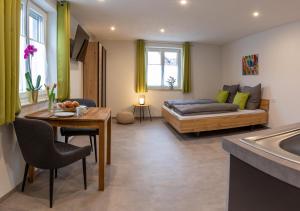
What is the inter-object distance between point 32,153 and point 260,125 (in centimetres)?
507

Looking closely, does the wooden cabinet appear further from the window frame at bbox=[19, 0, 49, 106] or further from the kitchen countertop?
the kitchen countertop

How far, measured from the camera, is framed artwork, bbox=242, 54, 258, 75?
18.6ft

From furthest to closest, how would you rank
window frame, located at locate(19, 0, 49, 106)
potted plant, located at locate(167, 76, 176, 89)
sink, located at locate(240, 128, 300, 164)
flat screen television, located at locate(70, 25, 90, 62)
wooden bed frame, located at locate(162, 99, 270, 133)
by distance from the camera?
potted plant, located at locate(167, 76, 176, 89) → wooden bed frame, located at locate(162, 99, 270, 133) → flat screen television, located at locate(70, 25, 90, 62) → window frame, located at locate(19, 0, 49, 106) → sink, located at locate(240, 128, 300, 164)

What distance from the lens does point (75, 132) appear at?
119 inches

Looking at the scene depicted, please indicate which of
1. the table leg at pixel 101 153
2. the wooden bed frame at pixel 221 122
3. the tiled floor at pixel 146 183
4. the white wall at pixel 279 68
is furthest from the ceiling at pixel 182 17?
the tiled floor at pixel 146 183

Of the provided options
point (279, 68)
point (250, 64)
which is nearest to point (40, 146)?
point (279, 68)

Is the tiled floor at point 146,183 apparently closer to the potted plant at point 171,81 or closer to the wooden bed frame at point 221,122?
the wooden bed frame at point 221,122

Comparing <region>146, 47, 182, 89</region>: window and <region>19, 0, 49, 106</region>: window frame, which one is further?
<region>146, 47, 182, 89</region>: window

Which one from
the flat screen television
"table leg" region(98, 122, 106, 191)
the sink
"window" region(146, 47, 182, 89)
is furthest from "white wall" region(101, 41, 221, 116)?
the sink

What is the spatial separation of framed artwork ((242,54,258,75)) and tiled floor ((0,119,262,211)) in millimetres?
2680

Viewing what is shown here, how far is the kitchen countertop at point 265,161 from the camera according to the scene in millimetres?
833

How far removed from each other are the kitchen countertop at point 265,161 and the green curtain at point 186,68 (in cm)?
582

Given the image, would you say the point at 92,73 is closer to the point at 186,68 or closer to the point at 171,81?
the point at 171,81

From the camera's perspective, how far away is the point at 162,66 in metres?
7.08
